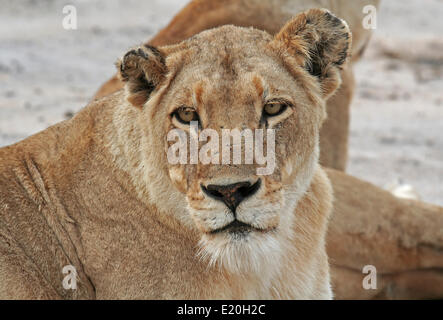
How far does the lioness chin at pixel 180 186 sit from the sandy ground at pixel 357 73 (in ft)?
11.2

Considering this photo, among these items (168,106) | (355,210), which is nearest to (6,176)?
(168,106)

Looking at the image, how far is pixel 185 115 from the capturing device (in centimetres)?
322

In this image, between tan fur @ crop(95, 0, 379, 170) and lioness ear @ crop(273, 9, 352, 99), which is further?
tan fur @ crop(95, 0, 379, 170)

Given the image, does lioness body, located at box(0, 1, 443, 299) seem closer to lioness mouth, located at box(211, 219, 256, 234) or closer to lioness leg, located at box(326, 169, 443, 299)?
lioness mouth, located at box(211, 219, 256, 234)

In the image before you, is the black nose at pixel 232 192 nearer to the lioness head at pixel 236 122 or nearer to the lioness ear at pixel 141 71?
the lioness head at pixel 236 122

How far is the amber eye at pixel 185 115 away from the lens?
320cm

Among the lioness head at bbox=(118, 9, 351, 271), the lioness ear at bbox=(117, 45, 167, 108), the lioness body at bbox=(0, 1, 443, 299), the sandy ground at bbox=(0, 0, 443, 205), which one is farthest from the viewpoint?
the sandy ground at bbox=(0, 0, 443, 205)

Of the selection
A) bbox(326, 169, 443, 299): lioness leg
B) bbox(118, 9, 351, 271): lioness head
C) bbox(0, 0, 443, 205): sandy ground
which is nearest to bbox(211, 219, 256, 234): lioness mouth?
bbox(118, 9, 351, 271): lioness head

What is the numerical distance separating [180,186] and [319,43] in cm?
83

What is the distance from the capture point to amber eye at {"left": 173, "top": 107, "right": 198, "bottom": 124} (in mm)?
3197

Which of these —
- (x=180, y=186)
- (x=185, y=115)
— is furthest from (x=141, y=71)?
(x=180, y=186)

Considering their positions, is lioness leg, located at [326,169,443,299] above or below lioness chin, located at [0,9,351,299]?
below

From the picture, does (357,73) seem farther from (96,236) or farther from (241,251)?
(241,251)
